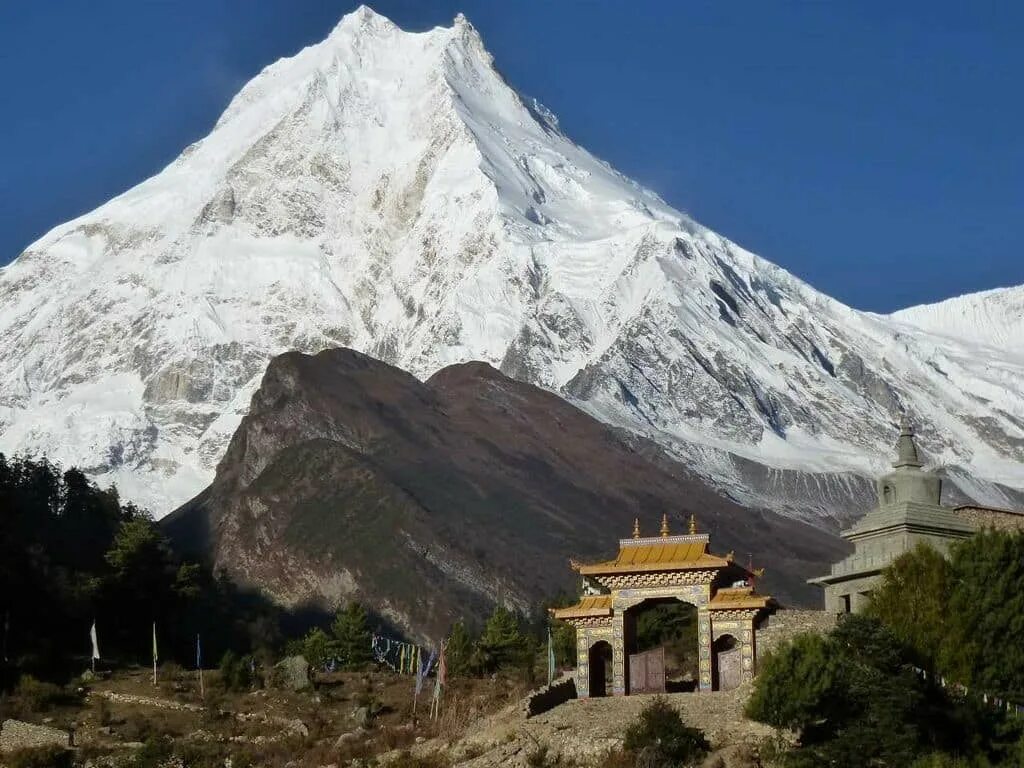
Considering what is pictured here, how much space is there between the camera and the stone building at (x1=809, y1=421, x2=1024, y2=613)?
59375 mm

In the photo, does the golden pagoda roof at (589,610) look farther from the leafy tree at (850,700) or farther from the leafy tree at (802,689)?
the leafy tree at (802,689)

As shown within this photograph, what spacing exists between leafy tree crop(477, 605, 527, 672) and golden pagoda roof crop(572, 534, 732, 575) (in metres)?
18.9

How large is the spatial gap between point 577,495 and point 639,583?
322 feet

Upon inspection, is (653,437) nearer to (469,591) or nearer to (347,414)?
(347,414)

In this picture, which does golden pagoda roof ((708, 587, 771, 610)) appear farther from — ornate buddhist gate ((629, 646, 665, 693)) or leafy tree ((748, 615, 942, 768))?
leafy tree ((748, 615, 942, 768))

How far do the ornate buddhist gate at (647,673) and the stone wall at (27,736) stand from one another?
17096 millimetres

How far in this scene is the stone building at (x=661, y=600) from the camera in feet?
188

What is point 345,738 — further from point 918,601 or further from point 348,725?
point 918,601

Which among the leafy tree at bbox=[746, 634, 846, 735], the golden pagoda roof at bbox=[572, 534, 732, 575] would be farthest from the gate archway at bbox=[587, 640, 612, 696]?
the leafy tree at bbox=[746, 634, 846, 735]

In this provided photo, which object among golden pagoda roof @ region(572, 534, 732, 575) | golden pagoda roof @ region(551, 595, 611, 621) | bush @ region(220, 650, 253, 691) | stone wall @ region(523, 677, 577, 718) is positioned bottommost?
stone wall @ region(523, 677, 577, 718)

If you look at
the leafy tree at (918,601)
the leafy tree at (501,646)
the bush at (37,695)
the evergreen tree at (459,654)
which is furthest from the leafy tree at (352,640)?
the leafy tree at (918,601)

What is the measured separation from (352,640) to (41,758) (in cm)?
2767

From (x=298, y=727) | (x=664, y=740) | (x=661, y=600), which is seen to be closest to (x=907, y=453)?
(x=661, y=600)

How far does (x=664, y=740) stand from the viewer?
51125 mm
